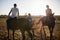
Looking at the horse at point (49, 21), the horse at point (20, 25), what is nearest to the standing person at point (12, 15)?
the horse at point (20, 25)

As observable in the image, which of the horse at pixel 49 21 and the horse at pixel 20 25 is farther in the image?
the horse at pixel 49 21

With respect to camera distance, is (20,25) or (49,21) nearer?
(20,25)

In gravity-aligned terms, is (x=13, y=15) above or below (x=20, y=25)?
above

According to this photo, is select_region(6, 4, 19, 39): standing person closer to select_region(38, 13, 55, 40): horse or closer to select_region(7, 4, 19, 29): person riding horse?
select_region(7, 4, 19, 29): person riding horse

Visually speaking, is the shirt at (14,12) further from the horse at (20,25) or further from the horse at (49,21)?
the horse at (49,21)

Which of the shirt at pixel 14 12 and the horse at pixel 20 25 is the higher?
the shirt at pixel 14 12

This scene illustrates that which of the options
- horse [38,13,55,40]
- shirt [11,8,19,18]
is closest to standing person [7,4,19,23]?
shirt [11,8,19,18]

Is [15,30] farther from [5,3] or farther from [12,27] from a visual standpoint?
[5,3]

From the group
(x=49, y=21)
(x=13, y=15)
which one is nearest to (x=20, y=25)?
(x=13, y=15)

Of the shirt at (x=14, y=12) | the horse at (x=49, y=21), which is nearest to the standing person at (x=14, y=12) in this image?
the shirt at (x=14, y=12)

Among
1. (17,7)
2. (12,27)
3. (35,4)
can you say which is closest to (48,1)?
(35,4)

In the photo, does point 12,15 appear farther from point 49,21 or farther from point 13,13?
point 49,21

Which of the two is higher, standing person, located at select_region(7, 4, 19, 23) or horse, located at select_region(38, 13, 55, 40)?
standing person, located at select_region(7, 4, 19, 23)

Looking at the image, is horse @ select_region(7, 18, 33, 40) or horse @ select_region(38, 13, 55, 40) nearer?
horse @ select_region(7, 18, 33, 40)
